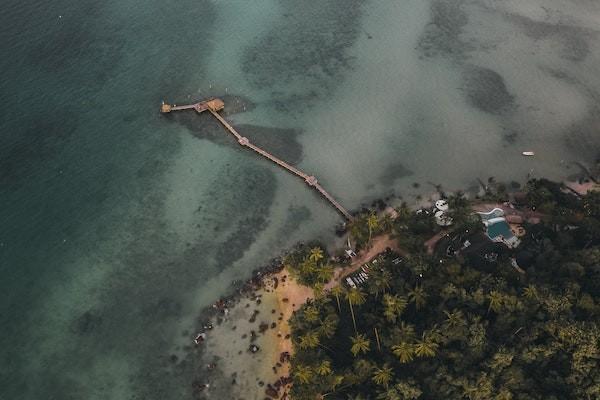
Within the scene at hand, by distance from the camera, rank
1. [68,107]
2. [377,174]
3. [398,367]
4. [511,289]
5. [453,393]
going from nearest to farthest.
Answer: [453,393] → [398,367] → [511,289] → [377,174] → [68,107]

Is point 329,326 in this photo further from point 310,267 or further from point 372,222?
point 372,222

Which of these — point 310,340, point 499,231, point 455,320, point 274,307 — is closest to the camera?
point 455,320

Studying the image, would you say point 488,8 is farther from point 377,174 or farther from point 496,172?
point 377,174

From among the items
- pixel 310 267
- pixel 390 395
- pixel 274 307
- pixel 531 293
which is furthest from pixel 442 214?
pixel 390 395

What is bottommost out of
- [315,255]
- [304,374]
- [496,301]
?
[304,374]

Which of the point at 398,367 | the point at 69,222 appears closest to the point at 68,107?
the point at 69,222

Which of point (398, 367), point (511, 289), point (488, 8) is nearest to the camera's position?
point (398, 367)
